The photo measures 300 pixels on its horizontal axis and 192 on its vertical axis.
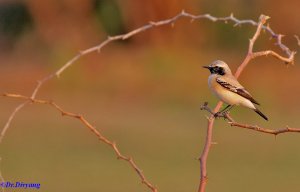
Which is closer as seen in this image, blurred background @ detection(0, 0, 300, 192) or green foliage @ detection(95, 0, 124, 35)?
blurred background @ detection(0, 0, 300, 192)

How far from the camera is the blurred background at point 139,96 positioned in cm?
973

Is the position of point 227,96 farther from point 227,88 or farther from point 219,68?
point 219,68

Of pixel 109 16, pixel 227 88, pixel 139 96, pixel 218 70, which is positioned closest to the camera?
pixel 227 88

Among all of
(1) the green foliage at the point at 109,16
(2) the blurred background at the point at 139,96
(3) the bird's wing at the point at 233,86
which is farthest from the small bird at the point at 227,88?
(1) the green foliage at the point at 109,16

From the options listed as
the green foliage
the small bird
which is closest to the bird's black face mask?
the small bird

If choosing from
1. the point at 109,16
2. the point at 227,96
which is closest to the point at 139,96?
the point at 109,16

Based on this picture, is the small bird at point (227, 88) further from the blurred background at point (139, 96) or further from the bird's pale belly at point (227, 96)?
the blurred background at point (139, 96)

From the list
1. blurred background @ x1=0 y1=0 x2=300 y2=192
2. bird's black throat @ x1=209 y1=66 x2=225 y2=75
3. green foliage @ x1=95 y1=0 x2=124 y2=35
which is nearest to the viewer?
bird's black throat @ x1=209 y1=66 x2=225 y2=75

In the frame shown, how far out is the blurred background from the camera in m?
9.73

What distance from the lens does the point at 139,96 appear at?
13016 mm

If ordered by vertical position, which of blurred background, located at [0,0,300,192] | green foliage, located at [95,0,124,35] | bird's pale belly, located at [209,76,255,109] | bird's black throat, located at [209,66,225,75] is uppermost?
bird's black throat, located at [209,66,225,75]

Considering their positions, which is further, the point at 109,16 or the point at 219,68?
the point at 109,16

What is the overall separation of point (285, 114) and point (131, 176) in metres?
2.98

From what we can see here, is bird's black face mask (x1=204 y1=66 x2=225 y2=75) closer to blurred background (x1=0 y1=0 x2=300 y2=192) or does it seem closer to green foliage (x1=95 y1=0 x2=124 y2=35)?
blurred background (x1=0 y1=0 x2=300 y2=192)
